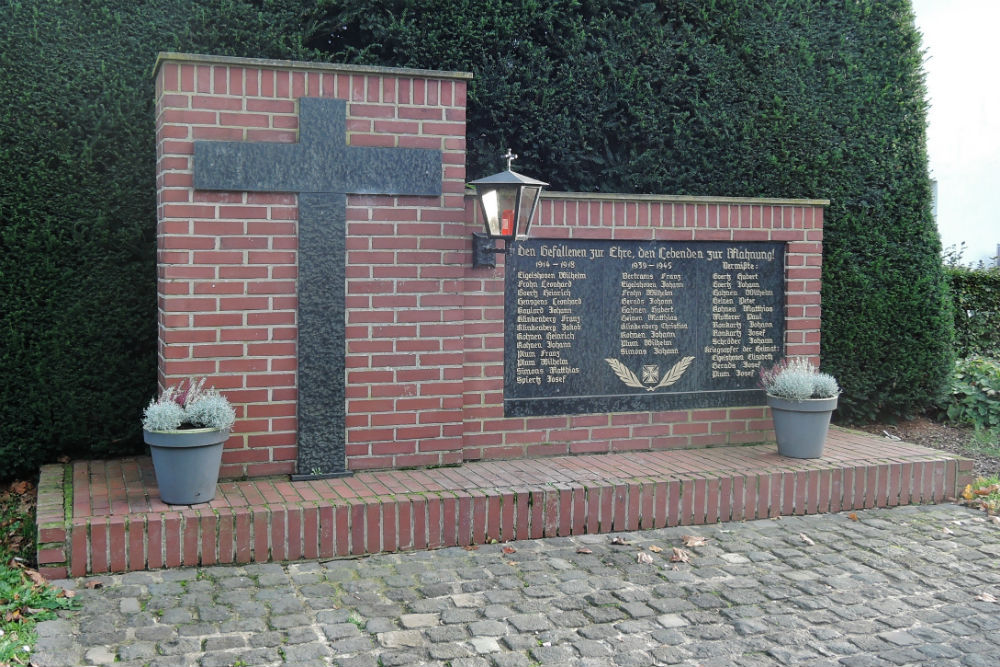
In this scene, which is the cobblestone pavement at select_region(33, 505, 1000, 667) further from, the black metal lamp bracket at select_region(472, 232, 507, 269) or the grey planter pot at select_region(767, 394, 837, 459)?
the black metal lamp bracket at select_region(472, 232, 507, 269)

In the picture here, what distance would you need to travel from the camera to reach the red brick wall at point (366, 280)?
15.4 feet

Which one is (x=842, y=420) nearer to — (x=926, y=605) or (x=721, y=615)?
(x=926, y=605)

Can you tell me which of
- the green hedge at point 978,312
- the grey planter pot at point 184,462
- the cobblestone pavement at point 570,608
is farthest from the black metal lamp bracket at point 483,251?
the green hedge at point 978,312

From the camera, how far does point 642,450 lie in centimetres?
578

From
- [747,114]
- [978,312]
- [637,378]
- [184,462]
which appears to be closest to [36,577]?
[184,462]

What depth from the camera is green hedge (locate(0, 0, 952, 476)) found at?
529 cm

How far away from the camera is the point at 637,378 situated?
18.8 ft

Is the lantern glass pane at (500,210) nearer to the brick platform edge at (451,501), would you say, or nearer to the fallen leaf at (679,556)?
the brick platform edge at (451,501)

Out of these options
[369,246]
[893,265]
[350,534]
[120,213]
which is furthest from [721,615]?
[893,265]

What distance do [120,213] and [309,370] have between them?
1.55 metres

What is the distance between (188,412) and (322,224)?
1189 mm

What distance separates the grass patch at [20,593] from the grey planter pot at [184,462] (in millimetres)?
648

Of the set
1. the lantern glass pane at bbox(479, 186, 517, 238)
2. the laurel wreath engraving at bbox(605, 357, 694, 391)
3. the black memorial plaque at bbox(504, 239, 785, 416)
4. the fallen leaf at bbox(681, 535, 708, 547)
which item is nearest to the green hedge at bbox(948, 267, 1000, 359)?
the black memorial plaque at bbox(504, 239, 785, 416)

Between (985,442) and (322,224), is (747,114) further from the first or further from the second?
(322,224)
